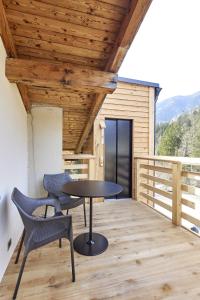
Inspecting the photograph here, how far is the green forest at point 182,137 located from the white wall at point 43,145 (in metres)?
6.89

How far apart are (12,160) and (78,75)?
4.33ft

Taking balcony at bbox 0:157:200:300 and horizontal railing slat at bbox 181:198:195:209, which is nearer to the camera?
balcony at bbox 0:157:200:300

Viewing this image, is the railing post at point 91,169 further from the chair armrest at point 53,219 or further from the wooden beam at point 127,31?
the chair armrest at point 53,219

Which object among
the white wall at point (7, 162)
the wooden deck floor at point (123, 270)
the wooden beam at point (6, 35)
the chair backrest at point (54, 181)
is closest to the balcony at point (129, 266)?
the wooden deck floor at point (123, 270)

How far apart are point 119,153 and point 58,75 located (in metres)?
2.56

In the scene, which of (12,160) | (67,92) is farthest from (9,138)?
(67,92)

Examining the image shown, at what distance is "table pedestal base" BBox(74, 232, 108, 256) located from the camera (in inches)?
88.4

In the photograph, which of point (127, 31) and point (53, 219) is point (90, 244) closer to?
point (53, 219)

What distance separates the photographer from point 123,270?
6.31 ft

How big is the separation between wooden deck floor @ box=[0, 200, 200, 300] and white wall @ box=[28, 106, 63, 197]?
4.09ft

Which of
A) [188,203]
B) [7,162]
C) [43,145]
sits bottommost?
[188,203]

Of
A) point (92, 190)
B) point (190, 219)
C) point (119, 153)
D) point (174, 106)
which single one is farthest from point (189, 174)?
point (174, 106)

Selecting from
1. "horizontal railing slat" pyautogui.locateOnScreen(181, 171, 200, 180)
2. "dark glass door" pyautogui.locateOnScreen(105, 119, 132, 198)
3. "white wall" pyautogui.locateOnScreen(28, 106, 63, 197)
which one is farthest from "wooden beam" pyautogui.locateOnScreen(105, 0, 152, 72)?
"dark glass door" pyautogui.locateOnScreen(105, 119, 132, 198)

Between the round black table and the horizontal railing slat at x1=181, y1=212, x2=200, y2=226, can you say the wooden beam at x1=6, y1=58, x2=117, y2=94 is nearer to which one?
the round black table
